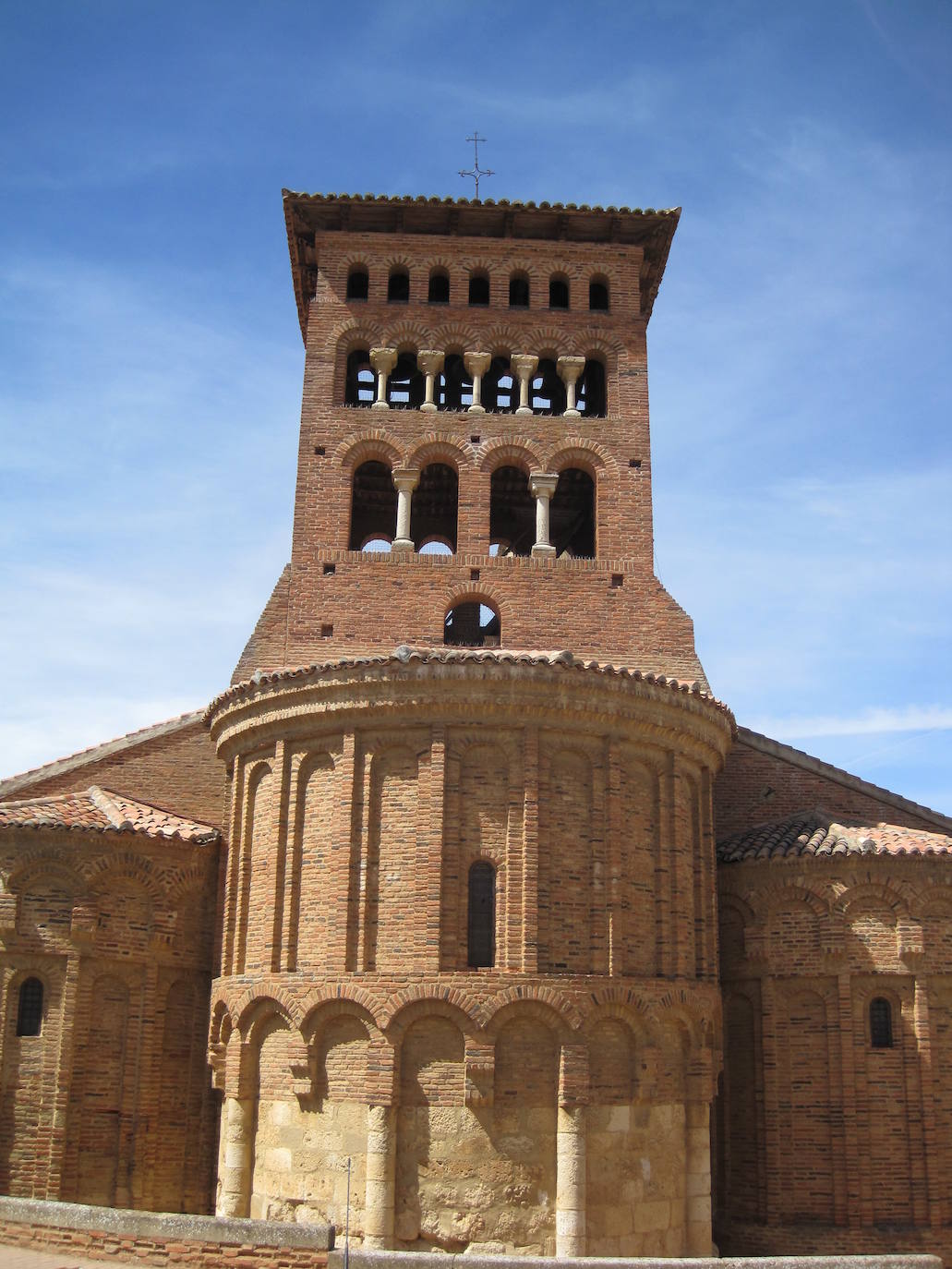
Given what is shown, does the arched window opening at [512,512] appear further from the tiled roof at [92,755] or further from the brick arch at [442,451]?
the tiled roof at [92,755]

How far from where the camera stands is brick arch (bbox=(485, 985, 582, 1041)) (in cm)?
1505

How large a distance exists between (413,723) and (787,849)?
6.57 meters

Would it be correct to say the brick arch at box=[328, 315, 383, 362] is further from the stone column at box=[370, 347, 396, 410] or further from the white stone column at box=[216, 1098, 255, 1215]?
the white stone column at box=[216, 1098, 255, 1215]

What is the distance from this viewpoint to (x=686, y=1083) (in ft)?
54.1

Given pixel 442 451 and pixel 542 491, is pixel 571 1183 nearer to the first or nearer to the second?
pixel 542 491

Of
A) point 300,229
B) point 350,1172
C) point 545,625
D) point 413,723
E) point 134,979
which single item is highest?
point 300,229

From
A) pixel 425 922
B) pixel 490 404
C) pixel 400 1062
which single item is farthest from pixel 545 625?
pixel 400 1062

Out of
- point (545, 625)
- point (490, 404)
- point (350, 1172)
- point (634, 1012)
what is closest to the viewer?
point (350, 1172)

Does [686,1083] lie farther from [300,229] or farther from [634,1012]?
[300,229]

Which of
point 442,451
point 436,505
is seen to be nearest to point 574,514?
point 436,505

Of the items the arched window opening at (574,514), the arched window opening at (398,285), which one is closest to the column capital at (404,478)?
the arched window opening at (574,514)

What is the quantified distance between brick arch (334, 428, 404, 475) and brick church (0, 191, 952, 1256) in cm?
8

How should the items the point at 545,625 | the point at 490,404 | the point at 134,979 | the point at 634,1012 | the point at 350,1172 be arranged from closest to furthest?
the point at 350,1172, the point at 634,1012, the point at 134,979, the point at 545,625, the point at 490,404

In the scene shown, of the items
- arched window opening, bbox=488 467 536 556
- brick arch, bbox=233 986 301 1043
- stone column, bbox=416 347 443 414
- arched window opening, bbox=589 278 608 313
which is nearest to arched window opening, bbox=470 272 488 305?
stone column, bbox=416 347 443 414
